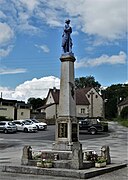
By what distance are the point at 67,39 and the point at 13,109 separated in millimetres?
56431

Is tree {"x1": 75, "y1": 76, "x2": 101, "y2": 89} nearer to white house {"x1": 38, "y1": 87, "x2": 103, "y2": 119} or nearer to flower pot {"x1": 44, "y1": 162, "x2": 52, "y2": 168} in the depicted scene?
white house {"x1": 38, "y1": 87, "x2": 103, "y2": 119}

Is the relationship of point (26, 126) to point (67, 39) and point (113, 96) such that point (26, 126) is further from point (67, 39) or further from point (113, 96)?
point (113, 96)

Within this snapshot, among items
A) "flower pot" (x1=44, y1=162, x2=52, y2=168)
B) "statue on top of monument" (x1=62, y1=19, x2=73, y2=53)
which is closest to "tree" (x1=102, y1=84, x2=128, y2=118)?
"statue on top of monument" (x1=62, y1=19, x2=73, y2=53)

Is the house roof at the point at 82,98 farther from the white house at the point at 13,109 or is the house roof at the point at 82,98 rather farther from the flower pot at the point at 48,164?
the flower pot at the point at 48,164

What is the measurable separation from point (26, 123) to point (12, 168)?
116 ft

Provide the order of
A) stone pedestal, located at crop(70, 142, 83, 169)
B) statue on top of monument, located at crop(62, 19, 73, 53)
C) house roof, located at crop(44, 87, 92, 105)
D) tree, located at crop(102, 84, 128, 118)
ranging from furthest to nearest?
1. tree, located at crop(102, 84, 128, 118)
2. house roof, located at crop(44, 87, 92, 105)
3. statue on top of monument, located at crop(62, 19, 73, 53)
4. stone pedestal, located at crop(70, 142, 83, 169)

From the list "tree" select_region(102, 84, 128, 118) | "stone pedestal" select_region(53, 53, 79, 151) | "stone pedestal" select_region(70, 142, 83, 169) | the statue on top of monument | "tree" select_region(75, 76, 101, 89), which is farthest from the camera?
"tree" select_region(75, 76, 101, 89)

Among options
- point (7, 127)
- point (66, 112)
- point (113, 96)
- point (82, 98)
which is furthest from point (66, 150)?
point (113, 96)

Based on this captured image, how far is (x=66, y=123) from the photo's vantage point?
1435 cm

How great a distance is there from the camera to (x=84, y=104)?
83625 millimetres

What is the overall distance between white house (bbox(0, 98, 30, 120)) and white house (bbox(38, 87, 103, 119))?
7209mm

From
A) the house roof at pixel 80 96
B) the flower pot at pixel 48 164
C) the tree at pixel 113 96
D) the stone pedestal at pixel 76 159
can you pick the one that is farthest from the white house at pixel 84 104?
the stone pedestal at pixel 76 159

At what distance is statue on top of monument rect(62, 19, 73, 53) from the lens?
50.7 ft

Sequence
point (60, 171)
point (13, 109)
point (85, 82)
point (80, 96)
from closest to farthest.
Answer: point (60, 171) → point (13, 109) → point (80, 96) → point (85, 82)
